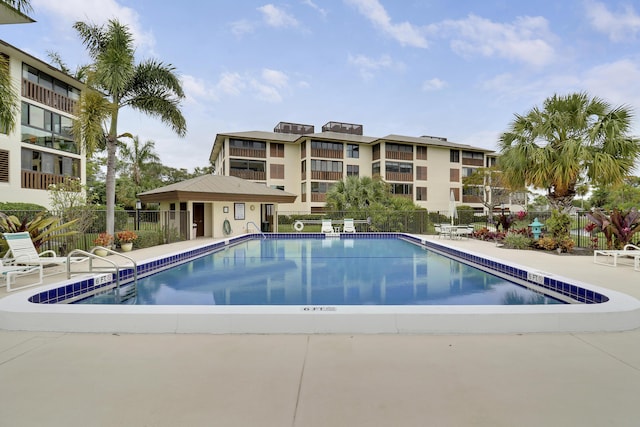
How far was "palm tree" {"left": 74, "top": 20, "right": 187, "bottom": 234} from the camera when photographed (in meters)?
11.8

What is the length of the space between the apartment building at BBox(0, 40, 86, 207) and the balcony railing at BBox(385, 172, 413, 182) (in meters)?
25.7

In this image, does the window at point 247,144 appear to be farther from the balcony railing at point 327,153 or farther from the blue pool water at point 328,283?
the blue pool water at point 328,283

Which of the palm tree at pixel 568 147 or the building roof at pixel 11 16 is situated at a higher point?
the building roof at pixel 11 16

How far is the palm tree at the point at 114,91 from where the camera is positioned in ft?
38.8

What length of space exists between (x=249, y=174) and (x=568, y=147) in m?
26.2

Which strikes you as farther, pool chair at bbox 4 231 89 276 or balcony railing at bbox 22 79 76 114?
balcony railing at bbox 22 79 76 114

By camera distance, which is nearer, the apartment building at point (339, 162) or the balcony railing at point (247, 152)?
the balcony railing at point (247, 152)

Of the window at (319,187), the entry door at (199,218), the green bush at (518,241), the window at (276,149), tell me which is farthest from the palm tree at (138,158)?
the green bush at (518,241)

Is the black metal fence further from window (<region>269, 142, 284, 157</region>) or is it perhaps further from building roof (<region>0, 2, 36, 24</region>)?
window (<region>269, 142, 284, 157</region>)

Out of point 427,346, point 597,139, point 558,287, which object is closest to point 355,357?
point 427,346

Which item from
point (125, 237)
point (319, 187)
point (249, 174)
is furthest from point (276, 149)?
point (125, 237)

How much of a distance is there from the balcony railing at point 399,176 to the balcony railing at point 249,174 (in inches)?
478

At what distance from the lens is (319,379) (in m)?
2.89

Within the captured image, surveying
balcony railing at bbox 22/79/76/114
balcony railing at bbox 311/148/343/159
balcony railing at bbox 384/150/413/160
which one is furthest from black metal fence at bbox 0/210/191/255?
balcony railing at bbox 384/150/413/160
